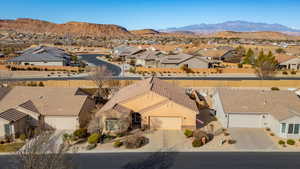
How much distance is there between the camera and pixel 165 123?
1122 inches

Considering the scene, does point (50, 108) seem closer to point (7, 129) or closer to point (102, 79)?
point (7, 129)

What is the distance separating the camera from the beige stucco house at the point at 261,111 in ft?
84.5

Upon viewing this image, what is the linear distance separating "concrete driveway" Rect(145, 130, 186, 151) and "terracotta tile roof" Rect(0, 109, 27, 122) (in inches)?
534

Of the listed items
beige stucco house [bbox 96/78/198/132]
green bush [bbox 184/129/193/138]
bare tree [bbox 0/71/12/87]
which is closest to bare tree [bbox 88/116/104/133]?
beige stucco house [bbox 96/78/198/132]

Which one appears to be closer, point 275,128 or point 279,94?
point 275,128

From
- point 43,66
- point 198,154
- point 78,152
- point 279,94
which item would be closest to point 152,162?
point 198,154

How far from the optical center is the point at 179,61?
215ft

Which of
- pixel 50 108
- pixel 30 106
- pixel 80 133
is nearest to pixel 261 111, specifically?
pixel 80 133

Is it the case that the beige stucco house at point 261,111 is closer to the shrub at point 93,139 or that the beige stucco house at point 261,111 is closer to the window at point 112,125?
the window at point 112,125

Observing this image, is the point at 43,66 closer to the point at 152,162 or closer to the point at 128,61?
the point at 128,61

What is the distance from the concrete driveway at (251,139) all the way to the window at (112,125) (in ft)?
40.5

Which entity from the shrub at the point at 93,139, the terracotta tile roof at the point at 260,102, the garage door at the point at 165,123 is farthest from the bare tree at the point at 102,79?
the terracotta tile roof at the point at 260,102

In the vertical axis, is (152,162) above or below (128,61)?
below

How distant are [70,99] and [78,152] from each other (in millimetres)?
8539
